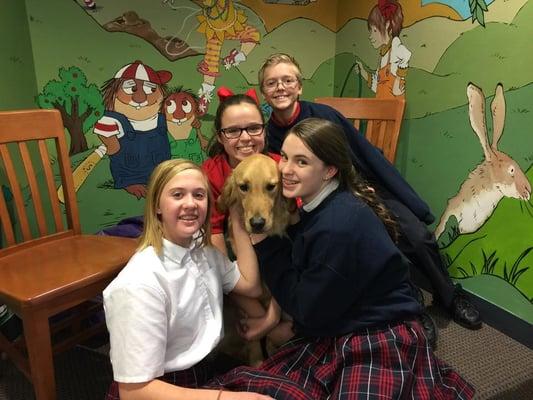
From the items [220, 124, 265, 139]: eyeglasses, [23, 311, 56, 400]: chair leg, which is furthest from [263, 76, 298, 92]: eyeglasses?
[23, 311, 56, 400]: chair leg

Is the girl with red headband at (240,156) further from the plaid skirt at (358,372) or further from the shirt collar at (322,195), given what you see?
the shirt collar at (322,195)

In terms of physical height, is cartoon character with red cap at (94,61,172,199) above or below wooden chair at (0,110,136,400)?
above

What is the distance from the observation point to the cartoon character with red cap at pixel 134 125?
7.79 feet

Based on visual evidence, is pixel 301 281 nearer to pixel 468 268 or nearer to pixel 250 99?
pixel 250 99

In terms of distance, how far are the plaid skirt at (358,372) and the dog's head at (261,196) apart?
396mm

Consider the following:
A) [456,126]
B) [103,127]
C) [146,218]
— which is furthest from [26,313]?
[456,126]

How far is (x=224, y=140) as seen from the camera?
158 cm

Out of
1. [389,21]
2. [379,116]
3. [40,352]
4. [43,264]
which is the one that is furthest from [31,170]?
[389,21]

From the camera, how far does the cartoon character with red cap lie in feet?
7.79

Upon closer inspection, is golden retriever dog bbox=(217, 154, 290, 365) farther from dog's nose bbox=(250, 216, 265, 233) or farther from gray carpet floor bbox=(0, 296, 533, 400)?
gray carpet floor bbox=(0, 296, 533, 400)

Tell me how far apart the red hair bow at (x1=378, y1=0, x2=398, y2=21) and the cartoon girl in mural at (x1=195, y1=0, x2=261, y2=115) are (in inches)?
29.5

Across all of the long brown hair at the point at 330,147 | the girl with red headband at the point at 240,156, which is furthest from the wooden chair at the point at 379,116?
the long brown hair at the point at 330,147

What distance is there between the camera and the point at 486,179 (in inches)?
77.8

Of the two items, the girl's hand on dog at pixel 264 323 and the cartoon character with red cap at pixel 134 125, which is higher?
the cartoon character with red cap at pixel 134 125
